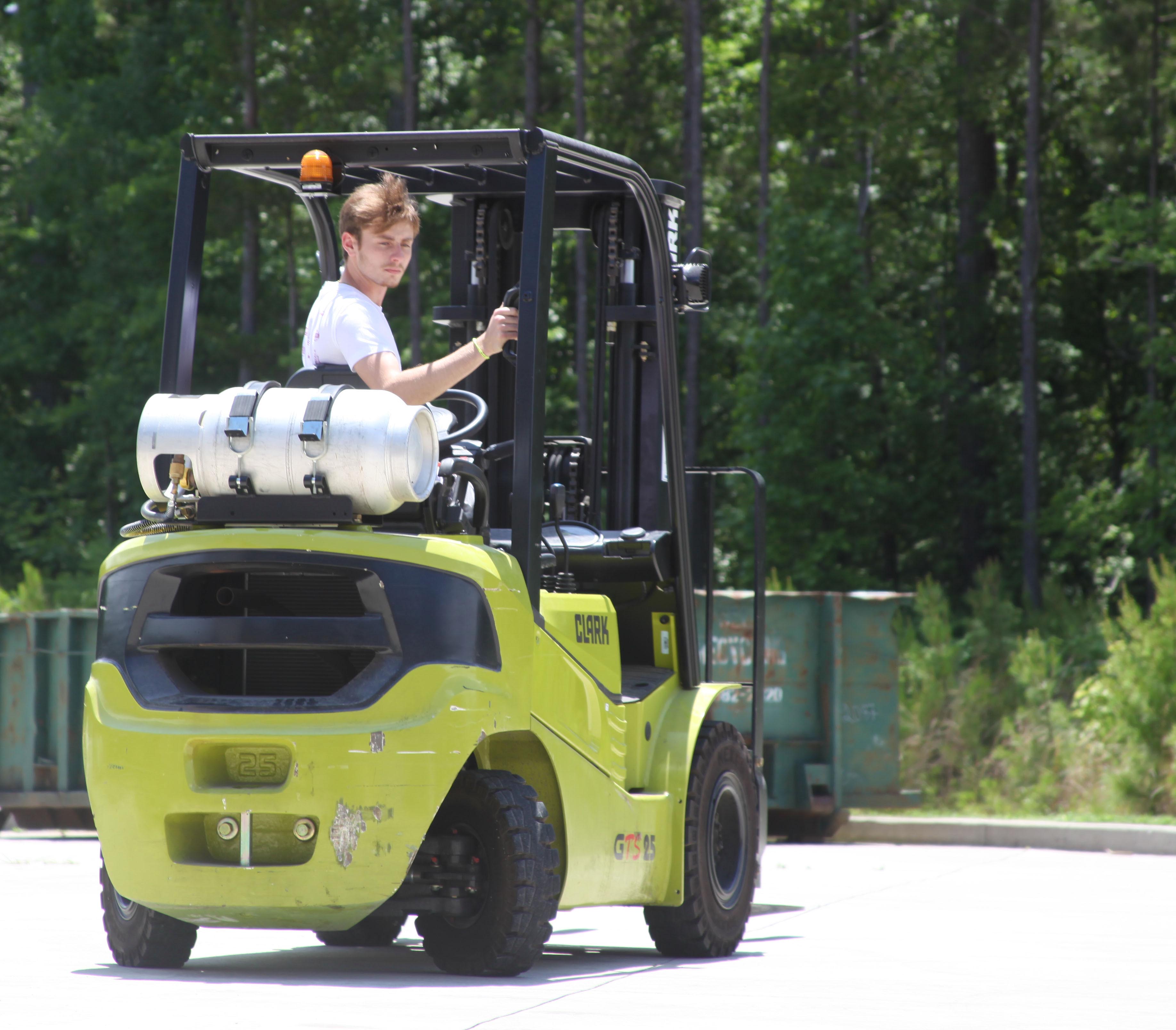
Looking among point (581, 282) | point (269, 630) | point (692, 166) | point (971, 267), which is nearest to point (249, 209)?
point (581, 282)

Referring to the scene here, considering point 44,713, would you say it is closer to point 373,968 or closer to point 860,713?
point 860,713

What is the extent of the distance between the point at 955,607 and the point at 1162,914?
24242 mm

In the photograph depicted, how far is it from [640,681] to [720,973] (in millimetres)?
1191

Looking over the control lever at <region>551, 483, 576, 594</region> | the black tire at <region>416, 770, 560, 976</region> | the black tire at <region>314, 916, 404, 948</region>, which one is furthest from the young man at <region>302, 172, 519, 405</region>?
the black tire at <region>314, 916, 404, 948</region>

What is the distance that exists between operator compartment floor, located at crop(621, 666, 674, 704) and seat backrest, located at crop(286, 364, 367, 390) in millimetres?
1601

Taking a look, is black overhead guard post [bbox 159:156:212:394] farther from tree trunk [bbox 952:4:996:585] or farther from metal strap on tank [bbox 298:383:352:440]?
tree trunk [bbox 952:4:996:585]

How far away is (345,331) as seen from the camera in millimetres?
6598

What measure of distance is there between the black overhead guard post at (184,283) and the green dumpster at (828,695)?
763 cm

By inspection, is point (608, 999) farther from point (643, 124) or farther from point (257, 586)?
point (643, 124)

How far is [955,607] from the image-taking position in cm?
3375

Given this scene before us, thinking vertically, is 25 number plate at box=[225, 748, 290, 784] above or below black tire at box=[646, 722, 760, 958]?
above

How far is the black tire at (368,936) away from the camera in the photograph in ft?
26.4

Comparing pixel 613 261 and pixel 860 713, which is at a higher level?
pixel 613 261

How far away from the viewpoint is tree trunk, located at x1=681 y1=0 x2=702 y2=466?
33812 mm
